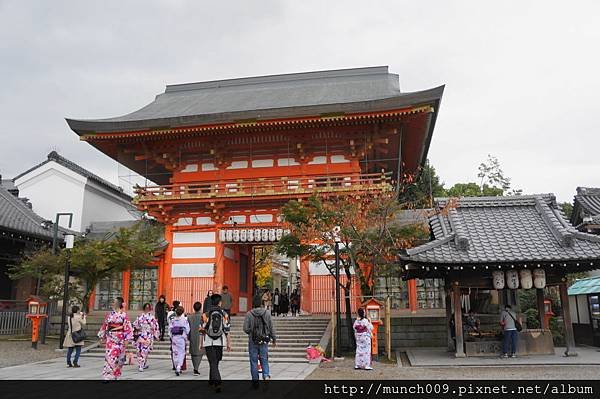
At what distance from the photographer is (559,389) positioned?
325 inches

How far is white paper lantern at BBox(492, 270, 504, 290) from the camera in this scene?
12570 millimetres

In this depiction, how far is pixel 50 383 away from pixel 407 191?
2807 centimetres

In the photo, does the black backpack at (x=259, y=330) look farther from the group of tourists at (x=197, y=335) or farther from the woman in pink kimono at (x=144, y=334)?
the woman in pink kimono at (x=144, y=334)

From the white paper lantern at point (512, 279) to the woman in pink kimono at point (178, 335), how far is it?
8.25 meters

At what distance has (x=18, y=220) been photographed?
21578 millimetres

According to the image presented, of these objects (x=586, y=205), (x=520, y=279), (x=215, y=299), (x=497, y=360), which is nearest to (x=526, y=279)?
(x=520, y=279)

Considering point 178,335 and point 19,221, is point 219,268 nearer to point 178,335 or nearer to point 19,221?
point 178,335

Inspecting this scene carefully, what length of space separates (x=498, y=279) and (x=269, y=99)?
15777mm

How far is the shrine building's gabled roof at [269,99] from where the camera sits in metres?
19.0

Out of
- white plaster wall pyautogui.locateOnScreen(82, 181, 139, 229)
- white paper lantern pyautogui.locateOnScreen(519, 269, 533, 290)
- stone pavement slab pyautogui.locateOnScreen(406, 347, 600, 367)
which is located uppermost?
white plaster wall pyautogui.locateOnScreen(82, 181, 139, 229)

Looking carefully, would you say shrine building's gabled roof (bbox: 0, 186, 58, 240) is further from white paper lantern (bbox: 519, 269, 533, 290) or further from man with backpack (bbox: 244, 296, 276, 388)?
white paper lantern (bbox: 519, 269, 533, 290)

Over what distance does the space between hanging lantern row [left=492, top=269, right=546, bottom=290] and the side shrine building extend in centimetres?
602

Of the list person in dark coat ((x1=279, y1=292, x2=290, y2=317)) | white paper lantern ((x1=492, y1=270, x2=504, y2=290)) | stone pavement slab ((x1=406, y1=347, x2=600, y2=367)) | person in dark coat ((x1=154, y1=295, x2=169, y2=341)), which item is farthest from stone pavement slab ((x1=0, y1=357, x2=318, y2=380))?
person in dark coat ((x1=279, y1=292, x2=290, y2=317))

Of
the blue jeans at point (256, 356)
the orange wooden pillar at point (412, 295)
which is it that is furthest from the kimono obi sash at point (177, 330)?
the orange wooden pillar at point (412, 295)
